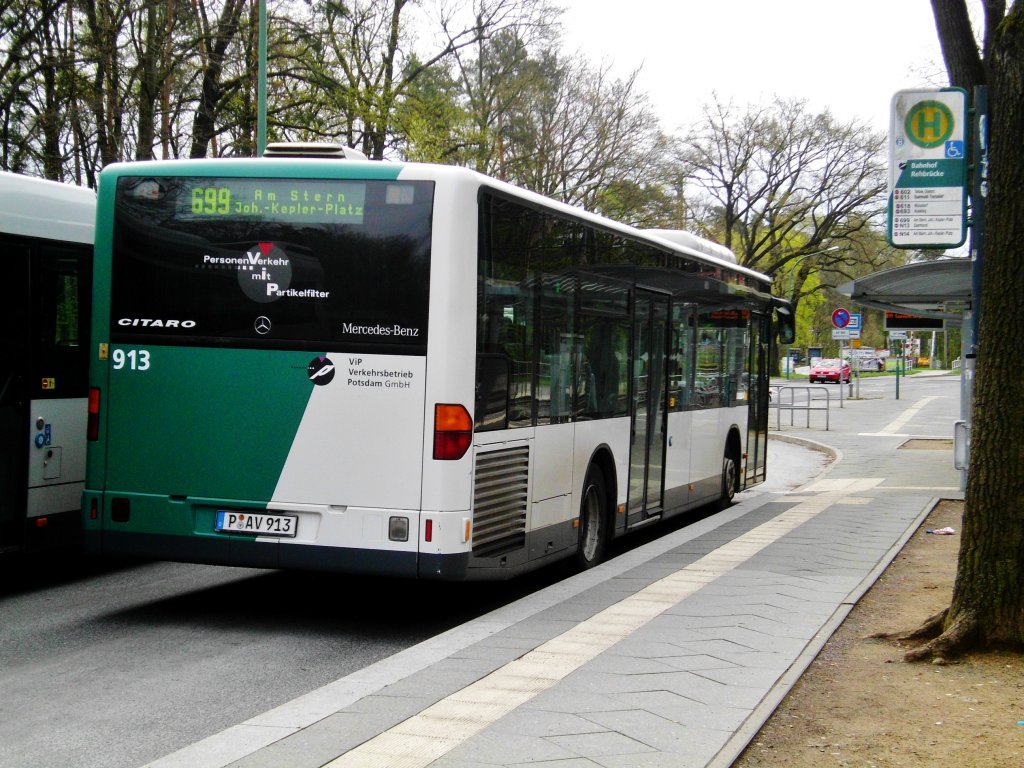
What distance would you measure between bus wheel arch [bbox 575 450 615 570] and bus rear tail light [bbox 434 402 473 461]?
2.54 metres

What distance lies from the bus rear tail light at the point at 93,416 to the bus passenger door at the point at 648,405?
4.85 m

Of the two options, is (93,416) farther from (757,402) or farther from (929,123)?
(757,402)

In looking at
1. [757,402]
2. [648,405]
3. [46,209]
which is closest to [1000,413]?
[648,405]

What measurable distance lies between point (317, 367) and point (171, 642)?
1.84 meters

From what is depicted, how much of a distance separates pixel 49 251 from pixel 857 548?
7.04 meters

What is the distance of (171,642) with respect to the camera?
295 inches

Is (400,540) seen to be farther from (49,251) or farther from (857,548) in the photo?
(857,548)

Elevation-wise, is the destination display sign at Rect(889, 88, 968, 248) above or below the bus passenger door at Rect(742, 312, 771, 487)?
above

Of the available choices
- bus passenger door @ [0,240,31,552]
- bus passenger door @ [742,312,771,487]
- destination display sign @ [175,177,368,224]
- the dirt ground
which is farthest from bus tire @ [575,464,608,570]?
Answer: bus passenger door @ [742,312,771,487]

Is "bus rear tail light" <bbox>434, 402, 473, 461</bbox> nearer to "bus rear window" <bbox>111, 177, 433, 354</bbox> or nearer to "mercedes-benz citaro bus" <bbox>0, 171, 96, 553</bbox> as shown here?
"bus rear window" <bbox>111, 177, 433, 354</bbox>

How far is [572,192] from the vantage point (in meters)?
39.8

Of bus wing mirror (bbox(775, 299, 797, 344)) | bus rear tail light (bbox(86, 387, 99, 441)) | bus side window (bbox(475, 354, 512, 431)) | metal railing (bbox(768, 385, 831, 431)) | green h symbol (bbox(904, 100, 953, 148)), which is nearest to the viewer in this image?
→ bus side window (bbox(475, 354, 512, 431))

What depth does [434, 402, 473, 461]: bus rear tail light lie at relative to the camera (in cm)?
752

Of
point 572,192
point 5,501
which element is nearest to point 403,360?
point 5,501
